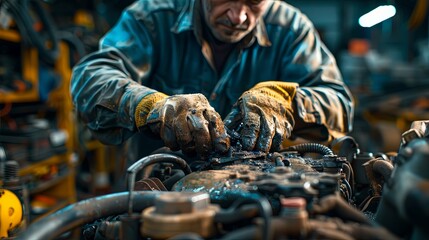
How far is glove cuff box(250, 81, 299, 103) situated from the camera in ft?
5.84

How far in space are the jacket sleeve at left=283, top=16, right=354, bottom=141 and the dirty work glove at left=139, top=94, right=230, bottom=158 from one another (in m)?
0.57

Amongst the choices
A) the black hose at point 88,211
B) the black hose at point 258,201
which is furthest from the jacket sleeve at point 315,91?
the black hose at point 88,211

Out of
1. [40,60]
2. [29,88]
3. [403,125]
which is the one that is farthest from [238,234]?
[403,125]

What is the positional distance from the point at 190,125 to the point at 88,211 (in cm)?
45

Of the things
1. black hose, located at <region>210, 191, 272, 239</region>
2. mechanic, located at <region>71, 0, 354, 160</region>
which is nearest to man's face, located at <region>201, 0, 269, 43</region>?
mechanic, located at <region>71, 0, 354, 160</region>

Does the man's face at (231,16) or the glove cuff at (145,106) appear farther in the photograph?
the man's face at (231,16)

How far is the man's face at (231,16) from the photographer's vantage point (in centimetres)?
200

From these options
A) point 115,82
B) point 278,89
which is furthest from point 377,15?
point 115,82

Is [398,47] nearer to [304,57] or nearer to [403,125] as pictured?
[403,125]

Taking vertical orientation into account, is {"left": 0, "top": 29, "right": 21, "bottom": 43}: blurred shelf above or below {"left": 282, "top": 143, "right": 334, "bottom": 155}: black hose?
above

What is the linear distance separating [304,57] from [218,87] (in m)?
0.42

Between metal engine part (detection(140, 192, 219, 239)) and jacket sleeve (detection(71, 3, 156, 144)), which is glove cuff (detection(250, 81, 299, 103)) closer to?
jacket sleeve (detection(71, 3, 156, 144))

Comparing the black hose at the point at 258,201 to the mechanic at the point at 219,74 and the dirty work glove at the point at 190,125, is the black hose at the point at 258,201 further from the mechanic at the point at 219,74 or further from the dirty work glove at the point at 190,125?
the mechanic at the point at 219,74

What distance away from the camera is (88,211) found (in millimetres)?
1085
